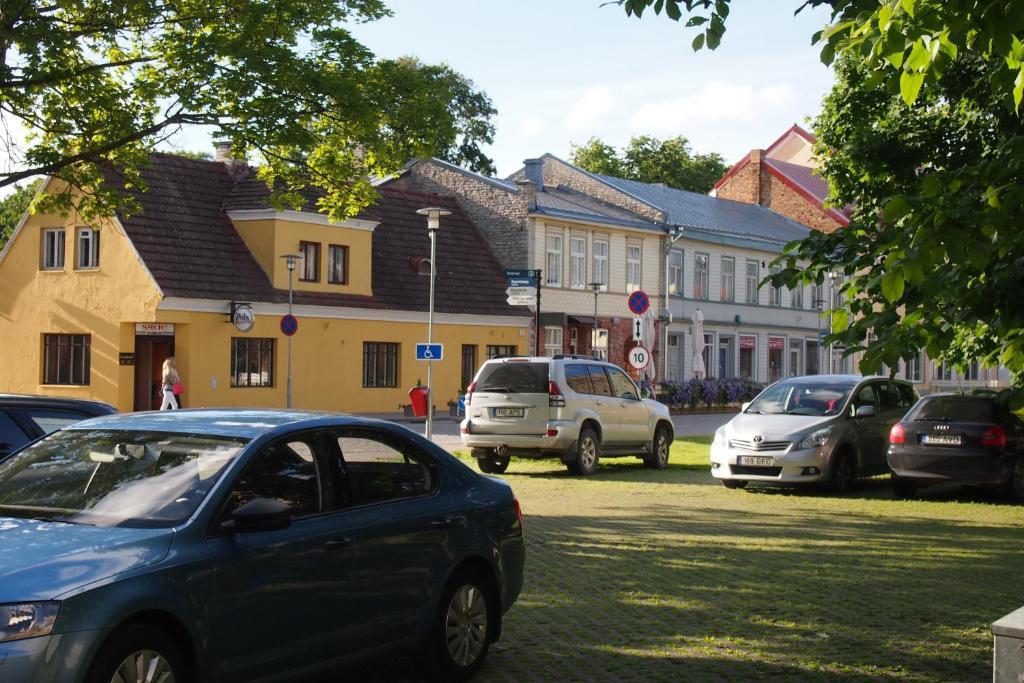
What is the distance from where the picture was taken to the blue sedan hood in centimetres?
532

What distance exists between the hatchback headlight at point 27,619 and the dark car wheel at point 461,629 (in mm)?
2621

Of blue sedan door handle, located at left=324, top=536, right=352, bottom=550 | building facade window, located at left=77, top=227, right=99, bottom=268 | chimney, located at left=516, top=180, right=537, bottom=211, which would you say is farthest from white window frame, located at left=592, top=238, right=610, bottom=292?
blue sedan door handle, located at left=324, top=536, right=352, bottom=550

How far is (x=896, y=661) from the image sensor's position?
8406 millimetres

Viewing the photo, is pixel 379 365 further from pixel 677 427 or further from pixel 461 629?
pixel 461 629

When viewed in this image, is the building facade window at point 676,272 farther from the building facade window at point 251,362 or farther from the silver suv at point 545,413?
the silver suv at point 545,413

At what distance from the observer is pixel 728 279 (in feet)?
196

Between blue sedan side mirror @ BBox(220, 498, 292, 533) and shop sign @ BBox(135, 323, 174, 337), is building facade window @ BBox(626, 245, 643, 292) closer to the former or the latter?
shop sign @ BBox(135, 323, 174, 337)

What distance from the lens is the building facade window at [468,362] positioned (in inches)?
1879

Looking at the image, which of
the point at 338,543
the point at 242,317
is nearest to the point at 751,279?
the point at 242,317

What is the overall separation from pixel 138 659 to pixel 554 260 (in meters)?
46.0

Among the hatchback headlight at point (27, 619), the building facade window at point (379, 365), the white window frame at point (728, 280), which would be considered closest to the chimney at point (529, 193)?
the building facade window at point (379, 365)

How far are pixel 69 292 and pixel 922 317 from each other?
3375 cm

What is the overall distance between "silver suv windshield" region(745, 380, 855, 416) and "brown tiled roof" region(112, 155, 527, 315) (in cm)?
2127

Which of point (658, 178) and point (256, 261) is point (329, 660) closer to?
point (256, 261)
